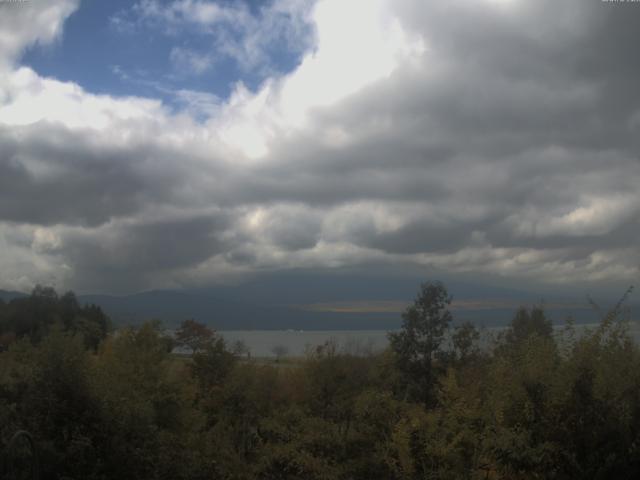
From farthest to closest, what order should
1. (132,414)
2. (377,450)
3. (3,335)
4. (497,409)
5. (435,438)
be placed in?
(3,335) < (377,450) < (435,438) < (132,414) < (497,409)

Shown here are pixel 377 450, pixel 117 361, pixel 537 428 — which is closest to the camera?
pixel 537 428

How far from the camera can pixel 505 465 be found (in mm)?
13602

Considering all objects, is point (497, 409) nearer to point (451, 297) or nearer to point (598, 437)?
point (598, 437)

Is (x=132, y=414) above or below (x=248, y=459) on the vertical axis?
above

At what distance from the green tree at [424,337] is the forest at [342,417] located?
827 mm

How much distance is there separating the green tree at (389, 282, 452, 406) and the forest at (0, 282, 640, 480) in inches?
32.6

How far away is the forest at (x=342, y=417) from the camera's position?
13.0 m

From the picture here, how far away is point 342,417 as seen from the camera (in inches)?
1078

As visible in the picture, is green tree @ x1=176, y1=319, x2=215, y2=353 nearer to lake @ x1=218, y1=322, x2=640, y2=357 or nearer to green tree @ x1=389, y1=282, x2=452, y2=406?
lake @ x1=218, y1=322, x2=640, y2=357

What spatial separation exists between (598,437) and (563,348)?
333 centimetres

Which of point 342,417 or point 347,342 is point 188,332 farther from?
point 342,417

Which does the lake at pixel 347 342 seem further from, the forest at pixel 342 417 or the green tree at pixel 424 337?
the green tree at pixel 424 337

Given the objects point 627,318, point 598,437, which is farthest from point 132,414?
point 627,318

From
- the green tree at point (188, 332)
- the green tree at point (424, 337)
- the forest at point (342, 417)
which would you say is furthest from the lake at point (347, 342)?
the green tree at point (188, 332)
